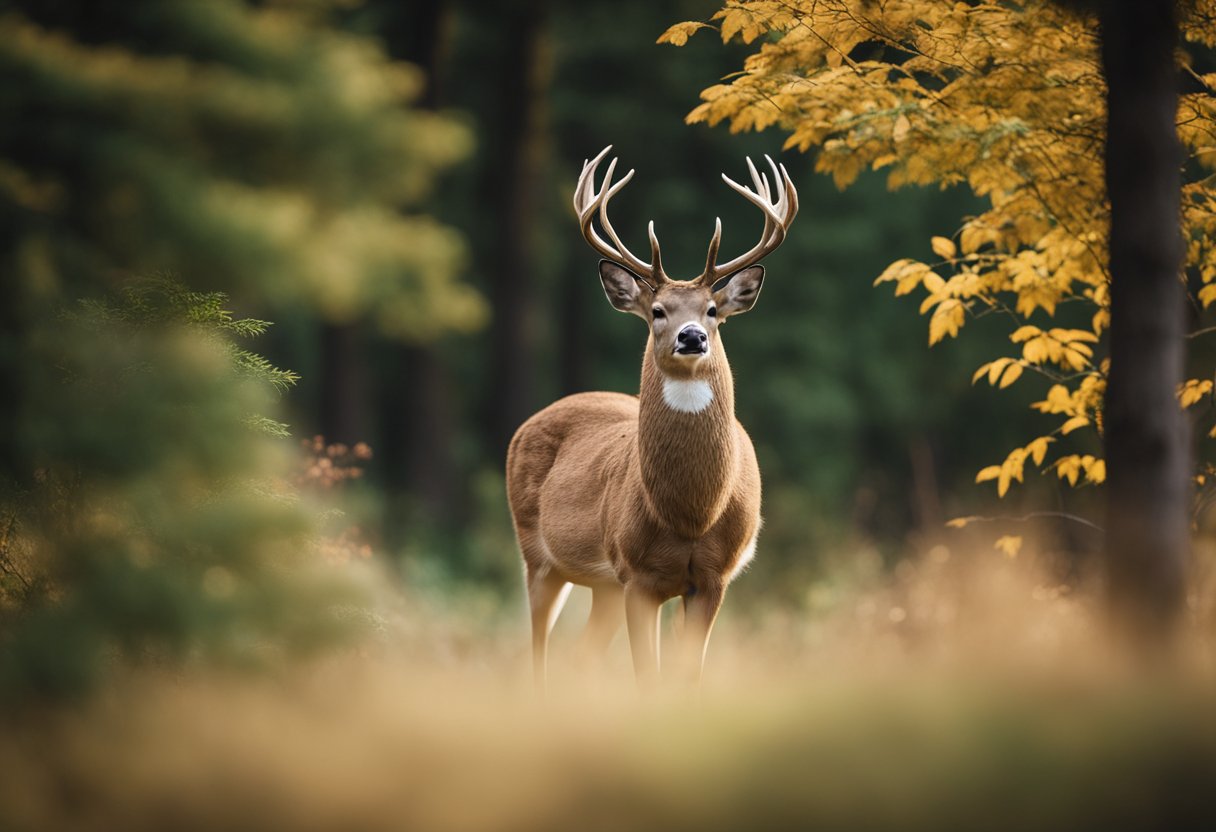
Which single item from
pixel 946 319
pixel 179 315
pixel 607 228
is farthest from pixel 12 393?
pixel 946 319

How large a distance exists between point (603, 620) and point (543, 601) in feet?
1.03


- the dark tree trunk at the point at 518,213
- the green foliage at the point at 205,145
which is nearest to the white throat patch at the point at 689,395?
the green foliage at the point at 205,145

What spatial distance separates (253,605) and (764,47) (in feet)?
10.5

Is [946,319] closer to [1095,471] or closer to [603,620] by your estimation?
[1095,471]

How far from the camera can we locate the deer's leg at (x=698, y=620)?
5273mm

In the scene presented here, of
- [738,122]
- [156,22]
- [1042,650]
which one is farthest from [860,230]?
[1042,650]

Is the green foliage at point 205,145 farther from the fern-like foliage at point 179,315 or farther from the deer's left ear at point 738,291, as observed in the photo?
the deer's left ear at point 738,291

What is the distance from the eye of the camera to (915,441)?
18609 millimetres

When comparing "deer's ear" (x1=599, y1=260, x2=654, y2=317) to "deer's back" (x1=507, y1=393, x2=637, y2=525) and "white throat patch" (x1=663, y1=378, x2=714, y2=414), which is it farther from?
"deer's back" (x1=507, y1=393, x2=637, y2=525)

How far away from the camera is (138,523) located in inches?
179

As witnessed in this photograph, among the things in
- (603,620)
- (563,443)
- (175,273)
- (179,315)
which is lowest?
(603,620)

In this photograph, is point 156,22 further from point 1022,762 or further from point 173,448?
point 1022,762

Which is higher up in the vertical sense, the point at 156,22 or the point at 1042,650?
the point at 156,22

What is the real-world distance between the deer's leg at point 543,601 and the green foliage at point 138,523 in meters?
1.90
